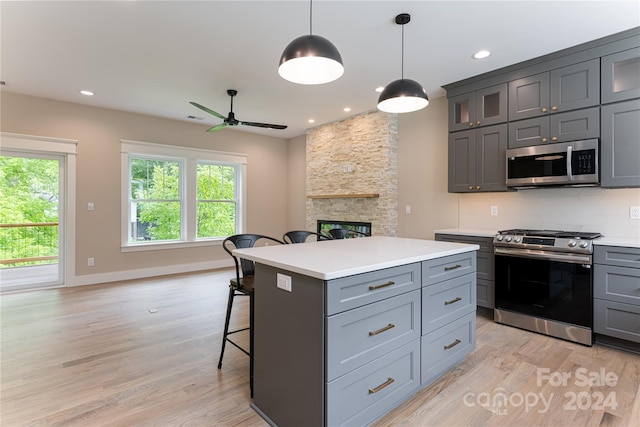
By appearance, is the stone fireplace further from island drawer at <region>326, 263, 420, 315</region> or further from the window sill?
island drawer at <region>326, 263, 420, 315</region>

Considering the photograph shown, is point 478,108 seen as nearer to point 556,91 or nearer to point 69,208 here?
point 556,91

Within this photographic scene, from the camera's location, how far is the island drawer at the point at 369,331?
1.48m

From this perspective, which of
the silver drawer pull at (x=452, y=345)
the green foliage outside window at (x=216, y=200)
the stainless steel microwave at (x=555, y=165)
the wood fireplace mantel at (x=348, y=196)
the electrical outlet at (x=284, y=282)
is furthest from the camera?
the green foliage outside window at (x=216, y=200)

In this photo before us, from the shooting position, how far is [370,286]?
1.64 metres

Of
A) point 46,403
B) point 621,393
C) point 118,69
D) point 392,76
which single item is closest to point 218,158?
point 118,69

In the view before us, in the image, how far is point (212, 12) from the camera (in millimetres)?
2570

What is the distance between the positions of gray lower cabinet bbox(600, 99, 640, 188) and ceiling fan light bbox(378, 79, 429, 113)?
1.82 metres

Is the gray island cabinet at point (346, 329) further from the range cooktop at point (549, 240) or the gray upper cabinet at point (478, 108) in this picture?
the gray upper cabinet at point (478, 108)

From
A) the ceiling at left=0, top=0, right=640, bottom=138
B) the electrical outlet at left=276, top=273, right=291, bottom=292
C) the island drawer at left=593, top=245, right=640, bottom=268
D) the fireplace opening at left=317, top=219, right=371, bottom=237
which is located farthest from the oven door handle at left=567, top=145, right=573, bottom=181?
the electrical outlet at left=276, top=273, right=291, bottom=292

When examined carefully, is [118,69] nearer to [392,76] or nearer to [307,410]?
[392,76]

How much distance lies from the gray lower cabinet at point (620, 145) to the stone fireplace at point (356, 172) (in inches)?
99.9

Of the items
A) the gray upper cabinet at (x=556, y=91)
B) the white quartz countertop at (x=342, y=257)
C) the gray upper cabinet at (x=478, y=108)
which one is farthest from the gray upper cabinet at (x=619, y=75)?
the white quartz countertop at (x=342, y=257)

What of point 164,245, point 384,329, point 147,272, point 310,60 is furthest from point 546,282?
point 147,272

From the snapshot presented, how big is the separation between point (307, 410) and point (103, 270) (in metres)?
4.95
